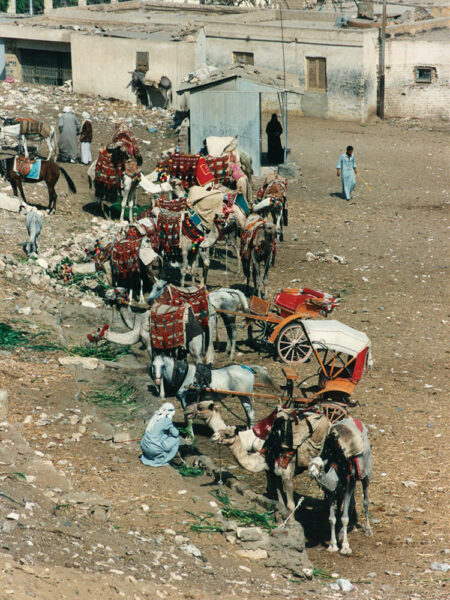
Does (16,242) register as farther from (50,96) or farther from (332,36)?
(332,36)

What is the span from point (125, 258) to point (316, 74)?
16.6 meters

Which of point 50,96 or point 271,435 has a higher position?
point 50,96

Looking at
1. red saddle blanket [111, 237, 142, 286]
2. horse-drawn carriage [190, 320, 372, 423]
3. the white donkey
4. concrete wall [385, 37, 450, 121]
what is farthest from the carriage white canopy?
concrete wall [385, 37, 450, 121]

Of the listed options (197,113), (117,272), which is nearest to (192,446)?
(117,272)

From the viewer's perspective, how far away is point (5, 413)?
36.8ft

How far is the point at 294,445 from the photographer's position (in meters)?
9.88

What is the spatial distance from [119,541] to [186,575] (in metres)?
0.77

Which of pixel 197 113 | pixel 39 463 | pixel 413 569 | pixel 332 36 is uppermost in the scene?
pixel 332 36

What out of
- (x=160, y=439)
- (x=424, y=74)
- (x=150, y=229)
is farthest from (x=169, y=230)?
(x=424, y=74)

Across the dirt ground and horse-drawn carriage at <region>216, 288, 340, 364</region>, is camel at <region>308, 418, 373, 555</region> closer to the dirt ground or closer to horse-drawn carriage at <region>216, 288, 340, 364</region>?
the dirt ground

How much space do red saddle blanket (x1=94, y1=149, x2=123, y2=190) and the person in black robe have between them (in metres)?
5.65

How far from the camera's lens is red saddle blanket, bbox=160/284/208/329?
12.8 meters

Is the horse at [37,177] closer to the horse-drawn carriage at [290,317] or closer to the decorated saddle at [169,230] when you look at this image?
the decorated saddle at [169,230]

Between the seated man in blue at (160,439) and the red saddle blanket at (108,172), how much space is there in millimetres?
10113
